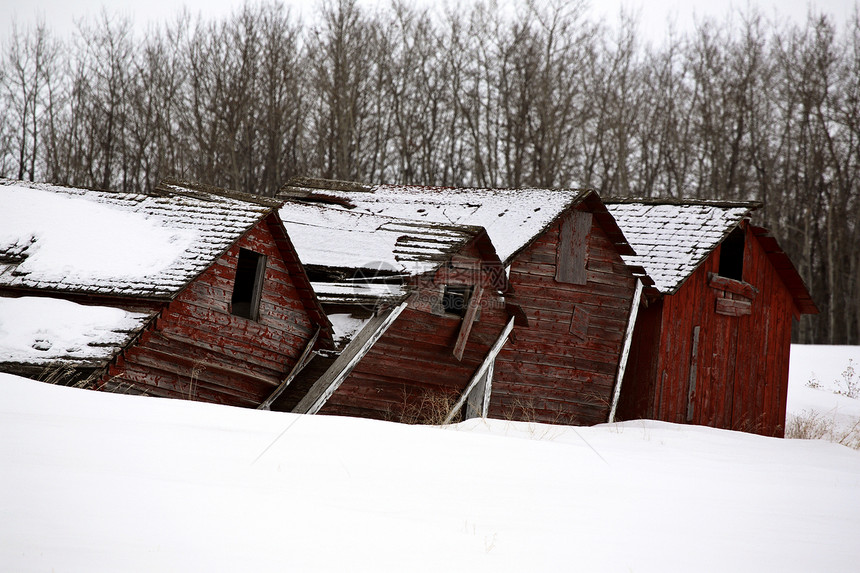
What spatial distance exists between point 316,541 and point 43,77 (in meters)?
37.2

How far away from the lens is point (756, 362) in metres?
19.4

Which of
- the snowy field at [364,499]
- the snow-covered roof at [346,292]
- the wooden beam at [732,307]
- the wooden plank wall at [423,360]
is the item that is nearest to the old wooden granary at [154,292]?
the snow-covered roof at [346,292]

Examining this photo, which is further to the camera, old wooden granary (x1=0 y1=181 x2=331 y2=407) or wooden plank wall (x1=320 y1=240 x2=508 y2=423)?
wooden plank wall (x1=320 y1=240 x2=508 y2=423)

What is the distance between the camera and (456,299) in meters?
15.5

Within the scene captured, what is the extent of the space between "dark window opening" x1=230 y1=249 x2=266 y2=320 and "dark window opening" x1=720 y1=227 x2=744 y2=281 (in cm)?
1068

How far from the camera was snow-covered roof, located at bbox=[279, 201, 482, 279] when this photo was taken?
14.8 metres

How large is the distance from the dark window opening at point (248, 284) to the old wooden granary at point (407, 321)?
130 cm

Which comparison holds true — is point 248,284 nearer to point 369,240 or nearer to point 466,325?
point 369,240

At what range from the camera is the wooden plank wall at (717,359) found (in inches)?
693

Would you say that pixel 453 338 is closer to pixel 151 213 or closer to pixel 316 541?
pixel 151 213

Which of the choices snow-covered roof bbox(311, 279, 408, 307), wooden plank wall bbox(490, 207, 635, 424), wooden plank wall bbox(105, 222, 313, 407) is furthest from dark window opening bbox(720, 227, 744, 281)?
wooden plank wall bbox(105, 222, 313, 407)

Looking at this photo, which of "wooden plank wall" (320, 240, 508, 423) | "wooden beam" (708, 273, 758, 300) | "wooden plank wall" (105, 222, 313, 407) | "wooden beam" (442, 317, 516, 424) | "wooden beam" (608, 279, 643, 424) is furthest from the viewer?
"wooden beam" (708, 273, 758, 300)

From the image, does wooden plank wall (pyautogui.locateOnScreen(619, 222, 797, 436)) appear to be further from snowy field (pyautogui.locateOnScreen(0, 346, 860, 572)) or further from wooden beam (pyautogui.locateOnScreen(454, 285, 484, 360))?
snowy field (pyautogui.locateOnScreen(0, 346, 860, 572))

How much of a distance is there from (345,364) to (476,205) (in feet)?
19.8
